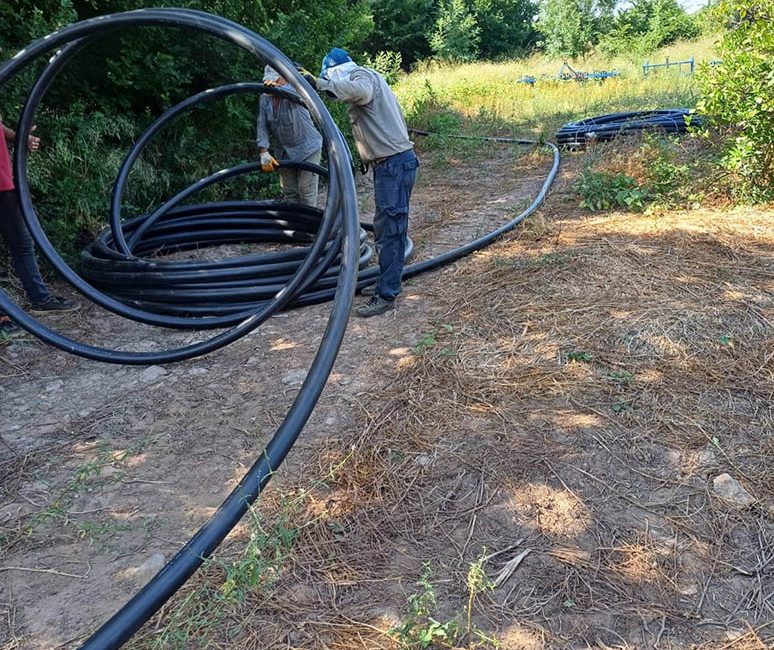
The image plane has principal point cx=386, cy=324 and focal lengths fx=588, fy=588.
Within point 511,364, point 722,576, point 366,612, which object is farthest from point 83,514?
point 722,576

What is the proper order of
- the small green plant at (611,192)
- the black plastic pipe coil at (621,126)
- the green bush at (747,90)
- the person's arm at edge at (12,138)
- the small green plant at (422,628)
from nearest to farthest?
the small green plant at (422,628), the person's arm at edge at (12,138), the green bush at (747,90), the small green plant at (611,192), the black plastic pipe coil at (621,126)

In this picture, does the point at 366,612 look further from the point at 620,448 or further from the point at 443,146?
the point at 443,146

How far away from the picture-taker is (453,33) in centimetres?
2317

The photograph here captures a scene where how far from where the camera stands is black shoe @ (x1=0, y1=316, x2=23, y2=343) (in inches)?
142

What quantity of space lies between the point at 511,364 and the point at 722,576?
1357 millimetres

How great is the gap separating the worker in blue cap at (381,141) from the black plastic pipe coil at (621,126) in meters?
4.47

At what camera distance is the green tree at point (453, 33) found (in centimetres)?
2300

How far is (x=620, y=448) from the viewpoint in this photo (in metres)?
2.37

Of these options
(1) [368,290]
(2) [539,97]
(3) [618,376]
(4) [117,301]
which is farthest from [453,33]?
(3) [618,376]

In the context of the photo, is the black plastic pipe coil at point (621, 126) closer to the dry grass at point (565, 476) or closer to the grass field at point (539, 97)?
the grass field at point (539, 97)

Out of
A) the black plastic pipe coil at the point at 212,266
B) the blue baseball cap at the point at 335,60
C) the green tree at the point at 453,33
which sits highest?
the green tree at the point at 453,33

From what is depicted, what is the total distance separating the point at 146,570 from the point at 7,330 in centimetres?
247

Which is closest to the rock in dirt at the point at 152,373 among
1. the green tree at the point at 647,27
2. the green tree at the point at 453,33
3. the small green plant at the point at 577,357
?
the small green plant at the point at 577,357

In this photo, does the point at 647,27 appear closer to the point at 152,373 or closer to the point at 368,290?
the point at 368,290
